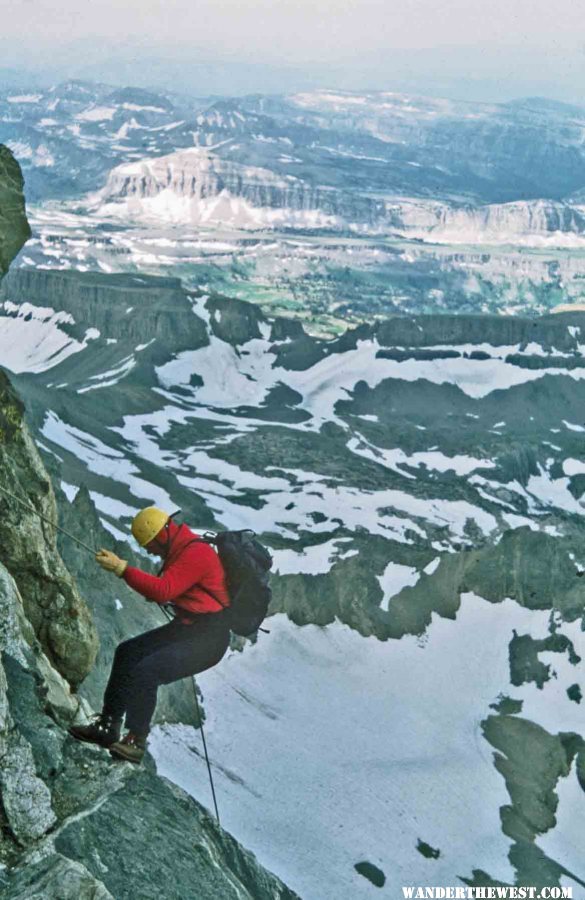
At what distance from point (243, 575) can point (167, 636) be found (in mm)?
1338

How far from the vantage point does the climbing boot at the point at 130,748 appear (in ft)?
57.8

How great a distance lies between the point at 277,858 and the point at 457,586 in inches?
1570

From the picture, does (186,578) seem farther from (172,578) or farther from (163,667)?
(163,667)

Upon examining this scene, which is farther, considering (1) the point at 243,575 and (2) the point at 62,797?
(1) the point at 243,575

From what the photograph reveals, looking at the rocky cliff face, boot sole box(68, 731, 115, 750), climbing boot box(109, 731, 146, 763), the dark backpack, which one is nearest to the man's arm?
the dark backpack

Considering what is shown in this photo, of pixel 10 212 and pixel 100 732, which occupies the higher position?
pixel 10 212

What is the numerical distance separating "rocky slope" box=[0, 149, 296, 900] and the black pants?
811 mm

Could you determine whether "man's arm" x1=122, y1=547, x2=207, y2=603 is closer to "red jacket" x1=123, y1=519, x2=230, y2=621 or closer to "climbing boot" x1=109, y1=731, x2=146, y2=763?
"red jacket" x1=123, y1=519, x2=230, y2=621

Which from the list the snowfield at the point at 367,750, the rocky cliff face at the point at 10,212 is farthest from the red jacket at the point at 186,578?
the snowfield at the point at 367,750

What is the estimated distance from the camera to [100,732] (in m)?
17.8

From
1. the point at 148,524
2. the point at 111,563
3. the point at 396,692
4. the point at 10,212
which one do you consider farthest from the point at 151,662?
the point at 396,692

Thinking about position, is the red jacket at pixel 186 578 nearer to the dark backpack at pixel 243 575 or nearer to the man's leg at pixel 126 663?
the dark backpack at pixel 243 575

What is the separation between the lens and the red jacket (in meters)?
17.6

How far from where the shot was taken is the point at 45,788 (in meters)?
16.0
